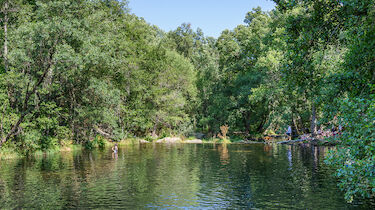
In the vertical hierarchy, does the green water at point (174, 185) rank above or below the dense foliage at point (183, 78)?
below

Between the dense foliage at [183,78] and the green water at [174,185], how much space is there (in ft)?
11.1

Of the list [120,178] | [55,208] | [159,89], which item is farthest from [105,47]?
[55,208]

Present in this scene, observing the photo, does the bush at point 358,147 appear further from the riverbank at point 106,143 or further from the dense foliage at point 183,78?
the riverbank at point 106,143

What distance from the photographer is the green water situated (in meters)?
18.3

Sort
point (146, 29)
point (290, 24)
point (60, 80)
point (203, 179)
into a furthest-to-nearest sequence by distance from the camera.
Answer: point (146, 29)
point (60, 80)
point (203, 179)
point (290, 24)

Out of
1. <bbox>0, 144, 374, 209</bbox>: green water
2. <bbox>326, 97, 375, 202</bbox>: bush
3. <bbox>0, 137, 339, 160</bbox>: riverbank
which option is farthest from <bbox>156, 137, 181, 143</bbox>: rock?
<bbox>326, 97, 375, 202</bbox>: bush

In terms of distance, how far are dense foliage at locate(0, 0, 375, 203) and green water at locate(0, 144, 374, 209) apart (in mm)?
3391

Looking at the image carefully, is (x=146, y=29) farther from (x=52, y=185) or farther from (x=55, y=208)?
(x=55, y=208)

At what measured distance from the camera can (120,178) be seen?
84.4 ft

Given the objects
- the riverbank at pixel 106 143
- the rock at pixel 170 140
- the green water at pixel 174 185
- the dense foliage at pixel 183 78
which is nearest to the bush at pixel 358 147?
the dense foliage at pixel 183 78

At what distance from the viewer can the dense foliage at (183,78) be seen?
14.1m

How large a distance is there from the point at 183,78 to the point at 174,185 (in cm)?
5318

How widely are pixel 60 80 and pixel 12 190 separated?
27972 mm

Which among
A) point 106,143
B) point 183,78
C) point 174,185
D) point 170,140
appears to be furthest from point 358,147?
point 183,78
